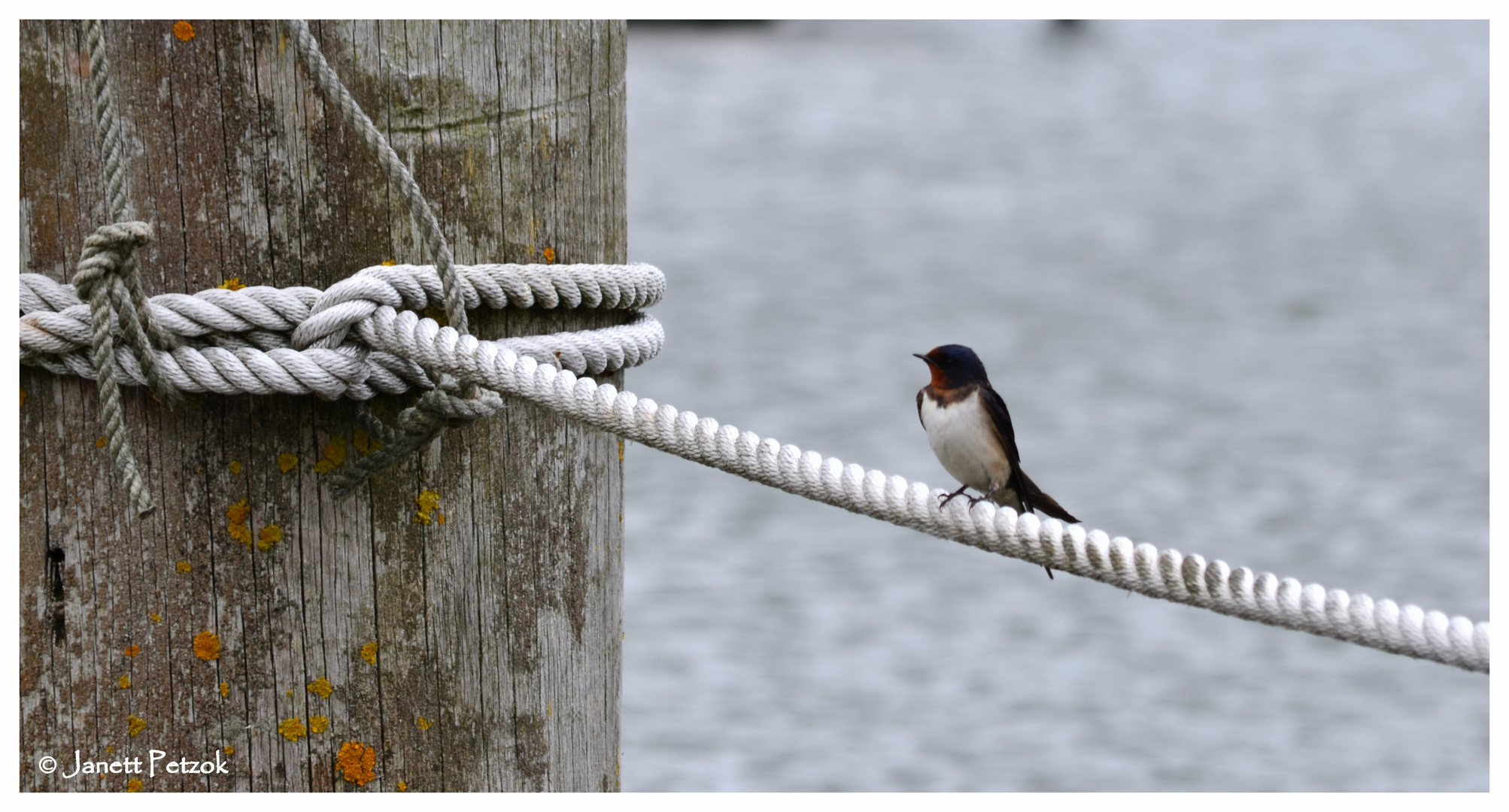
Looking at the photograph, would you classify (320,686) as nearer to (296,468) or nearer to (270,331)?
(296,468)

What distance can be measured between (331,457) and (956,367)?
107 cm

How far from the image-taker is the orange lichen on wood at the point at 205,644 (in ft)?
5.24

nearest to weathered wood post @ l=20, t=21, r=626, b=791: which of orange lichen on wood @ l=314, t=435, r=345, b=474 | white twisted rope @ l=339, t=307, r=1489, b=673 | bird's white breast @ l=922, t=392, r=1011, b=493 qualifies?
orange lichen on wood @ l=314, t=435, r=345, b=474

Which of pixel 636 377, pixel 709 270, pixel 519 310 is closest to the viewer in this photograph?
pixel 519 310

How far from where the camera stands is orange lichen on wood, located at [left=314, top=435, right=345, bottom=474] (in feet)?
5.23

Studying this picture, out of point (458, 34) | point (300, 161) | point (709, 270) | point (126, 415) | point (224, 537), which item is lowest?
point (224, 537)

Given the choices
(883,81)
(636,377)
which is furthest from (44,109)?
(883,81)

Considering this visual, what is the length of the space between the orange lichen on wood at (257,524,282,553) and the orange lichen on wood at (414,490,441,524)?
153mm

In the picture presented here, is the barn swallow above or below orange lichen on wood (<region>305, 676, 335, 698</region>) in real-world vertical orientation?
above

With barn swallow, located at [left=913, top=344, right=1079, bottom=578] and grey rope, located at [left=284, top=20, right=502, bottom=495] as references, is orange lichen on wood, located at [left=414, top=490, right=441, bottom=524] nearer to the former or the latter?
grey rope, located at [left=284, top=20, right=502, bottom=495]

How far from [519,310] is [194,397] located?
Answer: 0.38 meters

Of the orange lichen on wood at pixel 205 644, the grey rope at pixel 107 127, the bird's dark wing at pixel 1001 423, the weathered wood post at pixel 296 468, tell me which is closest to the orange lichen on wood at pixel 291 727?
the weathered wood post at pixel 296 468

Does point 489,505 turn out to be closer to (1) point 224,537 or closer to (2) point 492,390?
(2) point 492,390

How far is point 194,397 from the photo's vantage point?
1578 millimetres
